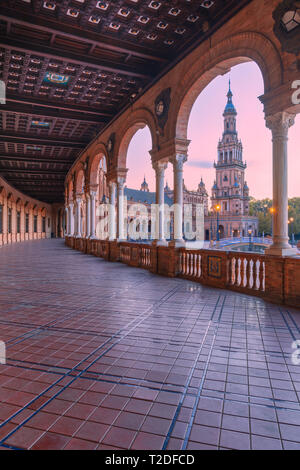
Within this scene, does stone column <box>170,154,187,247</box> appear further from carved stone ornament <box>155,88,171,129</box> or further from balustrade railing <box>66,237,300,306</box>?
carved stone ornament <box>155,88,171,129</box>

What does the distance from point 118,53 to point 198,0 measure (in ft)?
11.7

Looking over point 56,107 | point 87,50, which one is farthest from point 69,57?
point 56,107

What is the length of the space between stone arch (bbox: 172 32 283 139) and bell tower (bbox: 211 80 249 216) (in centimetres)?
6888

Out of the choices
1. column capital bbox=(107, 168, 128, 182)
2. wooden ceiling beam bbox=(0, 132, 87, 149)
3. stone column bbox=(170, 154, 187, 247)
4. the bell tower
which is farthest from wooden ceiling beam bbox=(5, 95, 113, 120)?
the bell tower

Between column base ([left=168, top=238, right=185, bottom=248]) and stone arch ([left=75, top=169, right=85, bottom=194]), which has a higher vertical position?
stone arch ([left=75, top=169, right=85, bottom=194])

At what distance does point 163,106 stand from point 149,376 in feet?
29.9

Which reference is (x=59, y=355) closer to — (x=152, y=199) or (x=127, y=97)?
(x=127, y=97)

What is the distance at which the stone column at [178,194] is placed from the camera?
31.2ft

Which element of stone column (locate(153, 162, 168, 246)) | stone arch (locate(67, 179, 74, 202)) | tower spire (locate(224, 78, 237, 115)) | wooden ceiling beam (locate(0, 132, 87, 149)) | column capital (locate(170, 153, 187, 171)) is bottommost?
stone column (locate(153, 162, 168, 246))

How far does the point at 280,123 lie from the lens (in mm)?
6180

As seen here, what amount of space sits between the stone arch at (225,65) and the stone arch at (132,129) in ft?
5.03

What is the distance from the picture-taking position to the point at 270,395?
269cm

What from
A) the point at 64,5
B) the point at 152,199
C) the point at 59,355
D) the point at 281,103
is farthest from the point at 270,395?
the point at 152,199

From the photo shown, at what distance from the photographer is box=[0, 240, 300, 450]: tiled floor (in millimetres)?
2177
